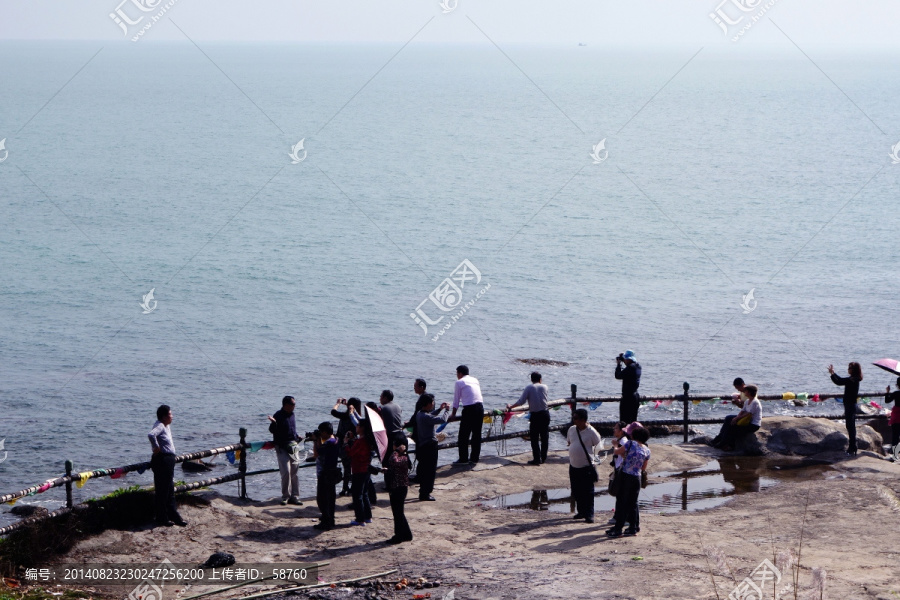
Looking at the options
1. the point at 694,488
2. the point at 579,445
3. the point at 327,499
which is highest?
the point at 579,445

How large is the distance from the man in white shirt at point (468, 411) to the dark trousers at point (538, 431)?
36.0 inches

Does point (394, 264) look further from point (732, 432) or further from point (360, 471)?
point (360, 471)

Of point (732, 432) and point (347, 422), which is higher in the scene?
point (347, 422)

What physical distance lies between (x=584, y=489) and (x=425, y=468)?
8.62ft

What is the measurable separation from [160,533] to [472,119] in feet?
443

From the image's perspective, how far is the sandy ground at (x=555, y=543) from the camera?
39.1 feet

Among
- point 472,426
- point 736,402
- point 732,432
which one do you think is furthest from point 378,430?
point 736,402

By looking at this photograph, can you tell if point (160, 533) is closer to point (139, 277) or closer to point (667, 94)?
point (139, 277)

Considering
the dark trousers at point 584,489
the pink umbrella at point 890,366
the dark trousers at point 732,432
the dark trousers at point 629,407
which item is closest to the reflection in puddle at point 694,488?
the dark trousers at point 732,432

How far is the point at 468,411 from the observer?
56.9 ft

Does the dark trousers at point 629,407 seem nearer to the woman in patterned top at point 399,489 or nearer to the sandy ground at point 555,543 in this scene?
the sandy ground at point 555,543

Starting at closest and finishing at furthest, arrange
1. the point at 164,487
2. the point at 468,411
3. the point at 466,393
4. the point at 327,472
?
1. the point at 164,487
2. the point at 327,472
3. the point at 466,393
4. the point at 468,411

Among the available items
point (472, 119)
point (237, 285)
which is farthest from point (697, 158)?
point (237, 285)

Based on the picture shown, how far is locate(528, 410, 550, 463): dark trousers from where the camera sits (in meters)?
17.4
